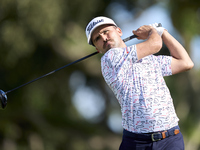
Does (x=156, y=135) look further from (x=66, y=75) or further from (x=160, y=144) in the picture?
(x=66, y=75)

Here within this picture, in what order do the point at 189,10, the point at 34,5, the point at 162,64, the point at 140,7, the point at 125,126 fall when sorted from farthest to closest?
the point at 140,7, the point at 189,10, the point at 34,5, the point at 162,64, the point at 125,126

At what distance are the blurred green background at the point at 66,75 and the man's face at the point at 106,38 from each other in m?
2.82

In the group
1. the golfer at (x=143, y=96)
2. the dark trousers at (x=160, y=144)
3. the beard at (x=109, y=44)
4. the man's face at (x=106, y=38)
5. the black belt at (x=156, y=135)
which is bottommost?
the dark trousers at (x=160, y=144)

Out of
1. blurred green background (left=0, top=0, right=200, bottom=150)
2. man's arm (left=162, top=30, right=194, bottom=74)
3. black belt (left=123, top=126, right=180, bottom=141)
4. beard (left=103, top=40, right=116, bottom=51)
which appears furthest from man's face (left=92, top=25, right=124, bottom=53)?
blurred green background (left=0, top=0, right=200, bottom=150)

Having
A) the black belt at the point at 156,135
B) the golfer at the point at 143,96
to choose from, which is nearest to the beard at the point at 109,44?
the golfer at the point at 143,96

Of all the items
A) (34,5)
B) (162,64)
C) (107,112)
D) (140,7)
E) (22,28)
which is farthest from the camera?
(107,112)

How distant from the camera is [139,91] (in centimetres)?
192

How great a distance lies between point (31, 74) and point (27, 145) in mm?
2140

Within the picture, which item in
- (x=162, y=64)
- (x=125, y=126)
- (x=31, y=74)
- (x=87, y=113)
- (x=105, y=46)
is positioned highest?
(x=31, y=74)

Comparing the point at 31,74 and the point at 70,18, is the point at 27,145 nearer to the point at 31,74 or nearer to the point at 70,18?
the point at 31,74

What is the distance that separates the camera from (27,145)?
7.70m

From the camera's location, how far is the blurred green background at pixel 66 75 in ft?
17.5

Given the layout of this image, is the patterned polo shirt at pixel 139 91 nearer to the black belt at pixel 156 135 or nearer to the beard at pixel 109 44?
the black belt at pixel 156 135

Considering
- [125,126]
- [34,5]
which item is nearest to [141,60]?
[125,126]
